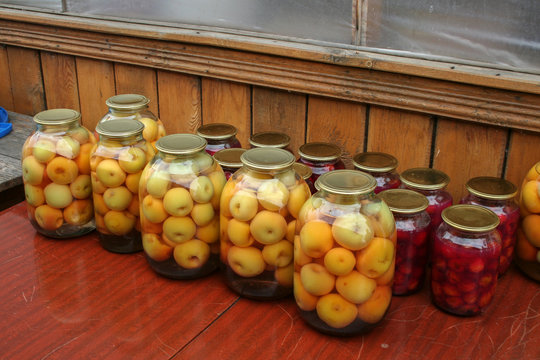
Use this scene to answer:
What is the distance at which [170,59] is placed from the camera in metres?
1.41

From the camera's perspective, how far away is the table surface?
890mm

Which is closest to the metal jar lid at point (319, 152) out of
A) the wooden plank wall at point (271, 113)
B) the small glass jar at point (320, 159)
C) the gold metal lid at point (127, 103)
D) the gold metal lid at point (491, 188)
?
the small glass jar at point (320, 159)

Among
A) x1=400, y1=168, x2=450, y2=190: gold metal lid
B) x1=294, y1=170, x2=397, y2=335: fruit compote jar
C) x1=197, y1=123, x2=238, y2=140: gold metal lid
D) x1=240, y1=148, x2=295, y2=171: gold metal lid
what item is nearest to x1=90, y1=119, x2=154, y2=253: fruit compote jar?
x1=197, y1=123, x2=238, y2=140: gold metal lid

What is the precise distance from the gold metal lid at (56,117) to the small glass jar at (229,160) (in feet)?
0.95

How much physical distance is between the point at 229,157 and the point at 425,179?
37cm

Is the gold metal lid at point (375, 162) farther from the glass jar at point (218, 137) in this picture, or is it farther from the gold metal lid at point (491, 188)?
the glass jar at point (218, 137)

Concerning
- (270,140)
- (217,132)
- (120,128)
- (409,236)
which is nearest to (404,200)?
(409,236)

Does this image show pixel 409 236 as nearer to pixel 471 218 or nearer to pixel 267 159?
pixel 471 218

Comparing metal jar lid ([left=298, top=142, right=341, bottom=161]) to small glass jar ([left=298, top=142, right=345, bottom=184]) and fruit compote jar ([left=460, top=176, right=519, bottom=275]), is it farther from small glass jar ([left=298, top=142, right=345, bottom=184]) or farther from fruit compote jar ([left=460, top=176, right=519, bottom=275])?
fruit compote jar ([left=460, top=176, right=519, bottom=275])

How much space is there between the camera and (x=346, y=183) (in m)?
0.89

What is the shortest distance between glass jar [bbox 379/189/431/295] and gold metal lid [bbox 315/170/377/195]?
100mm

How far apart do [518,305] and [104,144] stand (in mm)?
787

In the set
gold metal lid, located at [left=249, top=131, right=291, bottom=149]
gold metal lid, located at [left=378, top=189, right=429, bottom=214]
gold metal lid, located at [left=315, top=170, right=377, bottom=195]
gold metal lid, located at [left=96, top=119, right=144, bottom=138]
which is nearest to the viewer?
gold metal lid, located at [left=315, top=170, right=377, bottom=195]

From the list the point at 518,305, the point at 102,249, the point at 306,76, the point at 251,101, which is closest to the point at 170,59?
the point at 251,101
